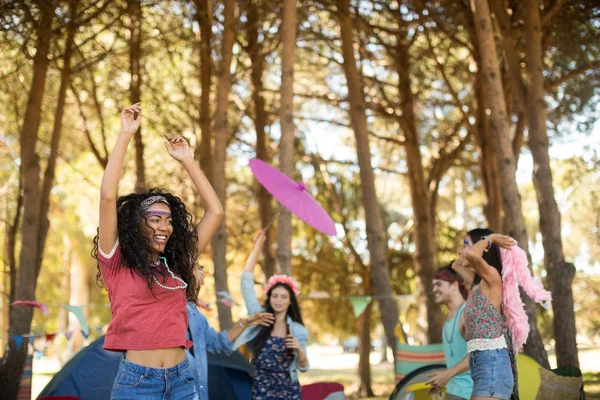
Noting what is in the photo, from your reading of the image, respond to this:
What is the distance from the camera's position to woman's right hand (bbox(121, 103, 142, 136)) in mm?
3210

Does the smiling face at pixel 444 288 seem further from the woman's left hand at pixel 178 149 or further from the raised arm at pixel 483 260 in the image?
the woman's left hand at pixel 178 149

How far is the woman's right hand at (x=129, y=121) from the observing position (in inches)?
126

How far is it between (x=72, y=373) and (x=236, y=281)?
47.1ft

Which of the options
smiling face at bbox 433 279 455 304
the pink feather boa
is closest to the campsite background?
smiling face at bbox 433 279 455 304

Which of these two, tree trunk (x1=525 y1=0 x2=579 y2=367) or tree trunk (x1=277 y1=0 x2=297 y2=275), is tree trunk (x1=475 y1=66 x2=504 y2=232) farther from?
tree trunk (x1=277 y1=0 x2=297 y2=275)

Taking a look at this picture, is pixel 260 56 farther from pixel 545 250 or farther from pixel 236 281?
pixel 236 281

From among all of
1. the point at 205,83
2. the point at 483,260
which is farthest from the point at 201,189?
the point at 205,83

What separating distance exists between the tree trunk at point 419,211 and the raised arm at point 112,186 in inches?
361

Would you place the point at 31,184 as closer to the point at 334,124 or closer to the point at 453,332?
the point at 453,332

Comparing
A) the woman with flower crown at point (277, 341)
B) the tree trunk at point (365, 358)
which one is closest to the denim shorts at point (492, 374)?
the woman with flower crown at point (277, 341)

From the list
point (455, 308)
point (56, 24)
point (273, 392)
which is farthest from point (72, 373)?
point (56, 24)

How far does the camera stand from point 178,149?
11.6 feet

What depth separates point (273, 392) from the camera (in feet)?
18.8

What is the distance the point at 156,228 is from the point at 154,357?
0.54 meters
